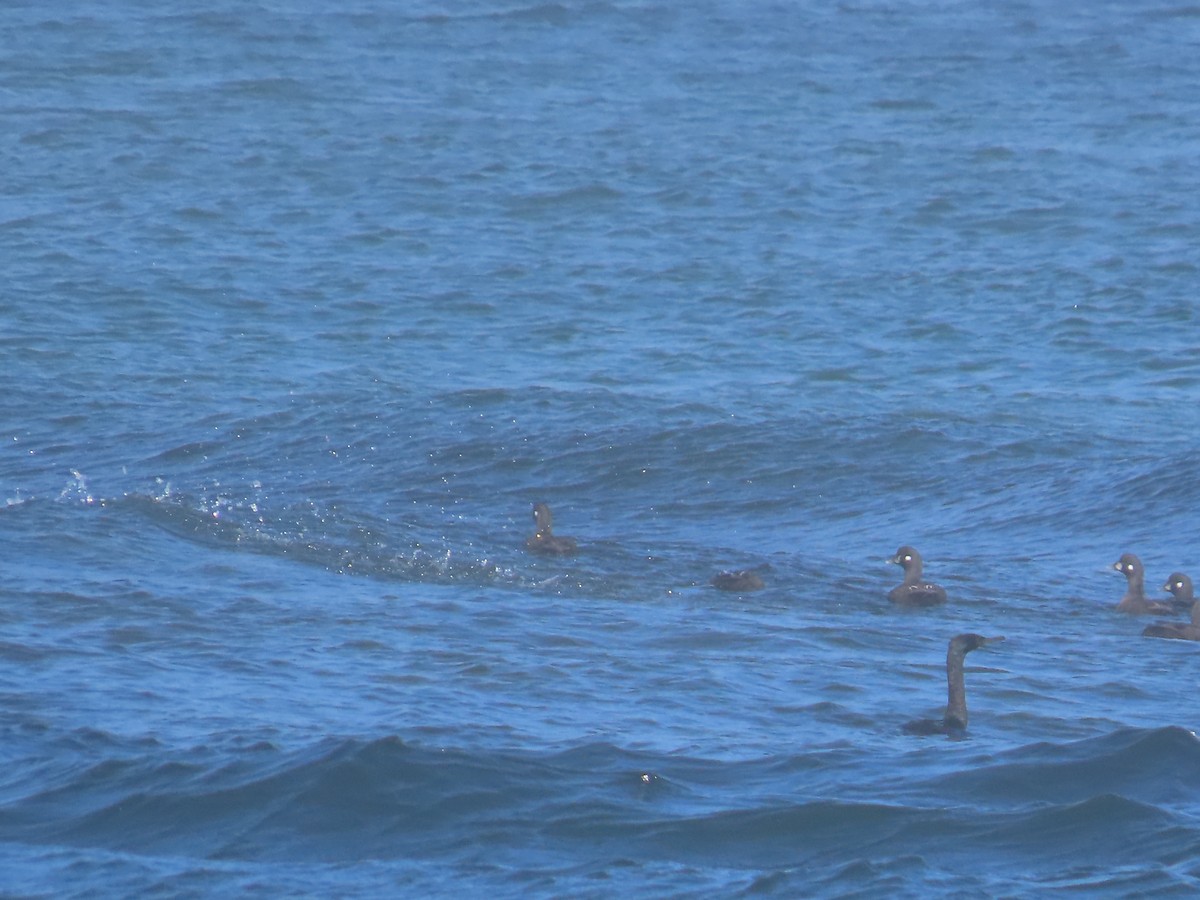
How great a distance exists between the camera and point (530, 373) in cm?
2028

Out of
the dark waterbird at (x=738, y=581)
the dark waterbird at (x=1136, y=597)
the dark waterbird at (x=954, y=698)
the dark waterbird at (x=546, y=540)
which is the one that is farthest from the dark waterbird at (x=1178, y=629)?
the dark waterbird at (x=546, y=540)

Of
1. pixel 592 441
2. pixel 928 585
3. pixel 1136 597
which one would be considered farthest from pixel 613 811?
pixel 592 441

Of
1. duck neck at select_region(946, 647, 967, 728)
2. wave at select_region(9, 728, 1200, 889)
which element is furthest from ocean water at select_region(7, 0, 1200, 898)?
duck neck at select_region(946, 647, 967, 728)

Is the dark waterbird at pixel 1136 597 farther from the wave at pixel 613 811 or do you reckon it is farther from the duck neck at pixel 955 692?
the wave at pixel 613 811

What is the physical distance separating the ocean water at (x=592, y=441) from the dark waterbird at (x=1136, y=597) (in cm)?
18

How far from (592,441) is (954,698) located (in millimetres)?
8348

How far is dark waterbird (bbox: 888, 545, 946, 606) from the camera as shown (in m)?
12.6

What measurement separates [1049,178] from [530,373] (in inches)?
426

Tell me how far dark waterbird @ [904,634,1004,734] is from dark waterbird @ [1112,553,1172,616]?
8.10 ft

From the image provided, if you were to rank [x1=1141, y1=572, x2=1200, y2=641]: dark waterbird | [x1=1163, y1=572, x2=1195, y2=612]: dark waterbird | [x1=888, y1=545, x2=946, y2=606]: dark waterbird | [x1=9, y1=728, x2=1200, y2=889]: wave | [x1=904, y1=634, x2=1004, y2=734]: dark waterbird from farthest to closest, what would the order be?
[x1=1163, y1=572, x2=1195, y2=612]: dark waterbird
[x1=888, y1=545, x2=946, y2=606]: dark waterbird
[x1=1141, y1=572, x2=1200, y2=641]: dark waterbird
[x1=904, y1=634, x2=1004, y2=734]: dark waterbird
[x1=9, y1=728, x2=1200, y2=889]: wave

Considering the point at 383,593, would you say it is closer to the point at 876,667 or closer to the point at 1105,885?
the point at 876,667

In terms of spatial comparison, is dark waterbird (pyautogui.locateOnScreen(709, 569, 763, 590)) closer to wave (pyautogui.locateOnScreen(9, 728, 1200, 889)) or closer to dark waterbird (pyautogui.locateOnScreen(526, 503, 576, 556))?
dark waterbird (pyautogui.locateOnScreen(526, 503, 576, 556))

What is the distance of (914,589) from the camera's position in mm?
12727

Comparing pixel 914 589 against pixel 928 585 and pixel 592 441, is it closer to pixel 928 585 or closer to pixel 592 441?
pixel 928 585
